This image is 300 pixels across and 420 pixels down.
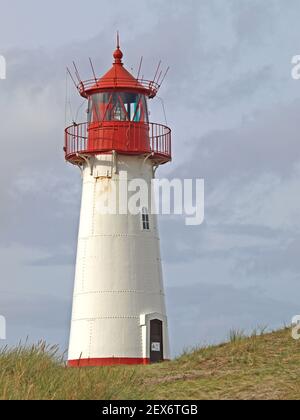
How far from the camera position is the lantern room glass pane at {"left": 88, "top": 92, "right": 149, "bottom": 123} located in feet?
119

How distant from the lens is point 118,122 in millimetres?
36031

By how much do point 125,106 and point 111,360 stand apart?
848cm

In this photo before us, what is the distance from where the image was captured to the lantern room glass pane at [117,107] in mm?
36219

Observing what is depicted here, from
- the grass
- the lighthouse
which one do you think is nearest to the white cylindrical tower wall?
the lighthouse

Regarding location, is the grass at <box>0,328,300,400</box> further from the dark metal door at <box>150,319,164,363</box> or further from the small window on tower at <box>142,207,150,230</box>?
the small window on tower at <box>142,207,150,230</box>

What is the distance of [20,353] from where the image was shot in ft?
69.2

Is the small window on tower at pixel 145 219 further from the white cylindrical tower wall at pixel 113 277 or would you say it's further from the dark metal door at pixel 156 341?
the dark metal door at pixel 156 341


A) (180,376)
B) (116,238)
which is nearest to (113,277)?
(116,238)

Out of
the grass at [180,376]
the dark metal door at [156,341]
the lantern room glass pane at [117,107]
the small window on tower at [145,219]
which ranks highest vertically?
the lantern room glass pane at [117,107]

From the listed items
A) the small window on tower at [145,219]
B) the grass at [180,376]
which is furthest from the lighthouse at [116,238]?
the grass at [180,376]

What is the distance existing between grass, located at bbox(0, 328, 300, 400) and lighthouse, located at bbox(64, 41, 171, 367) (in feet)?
36.7

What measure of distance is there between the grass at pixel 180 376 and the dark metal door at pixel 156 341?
11.6 metres
